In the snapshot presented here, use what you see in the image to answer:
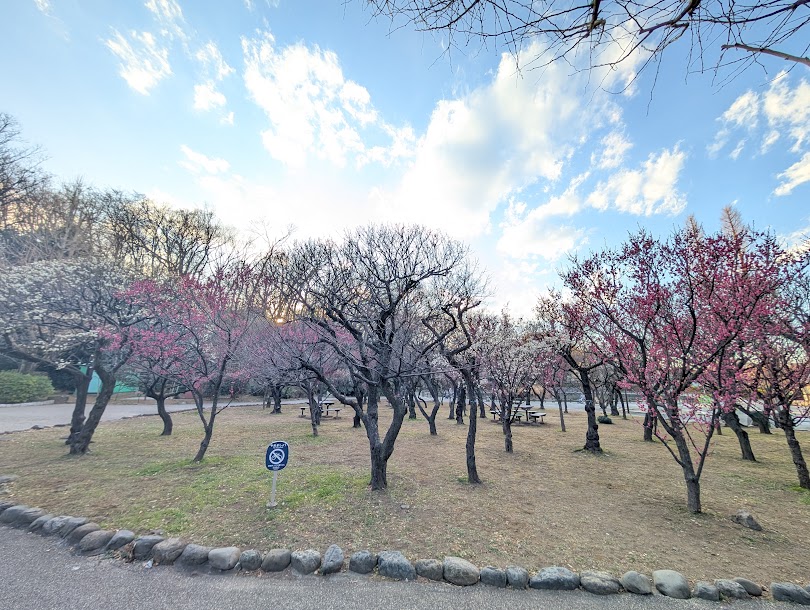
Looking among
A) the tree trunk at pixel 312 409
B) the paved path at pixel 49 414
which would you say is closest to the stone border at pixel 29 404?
the paved path at pixel 49 414

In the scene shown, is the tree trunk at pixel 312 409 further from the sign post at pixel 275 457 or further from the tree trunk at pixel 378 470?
the sign post at pixel 275 457

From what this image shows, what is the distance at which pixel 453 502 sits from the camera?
558 centimetres

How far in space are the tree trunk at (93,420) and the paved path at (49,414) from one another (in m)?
5.21

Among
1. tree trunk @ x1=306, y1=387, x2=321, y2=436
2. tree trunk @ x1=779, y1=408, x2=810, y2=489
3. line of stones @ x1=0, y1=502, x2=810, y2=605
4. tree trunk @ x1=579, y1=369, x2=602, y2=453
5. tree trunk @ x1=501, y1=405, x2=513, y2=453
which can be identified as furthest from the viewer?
tree trunk @ x1=306, y1=387, x2=321, y2=436

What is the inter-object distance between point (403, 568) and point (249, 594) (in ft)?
5.12

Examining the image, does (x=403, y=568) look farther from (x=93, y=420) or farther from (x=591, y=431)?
(x=93, y=420)

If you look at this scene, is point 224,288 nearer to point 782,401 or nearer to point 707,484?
point 707,484

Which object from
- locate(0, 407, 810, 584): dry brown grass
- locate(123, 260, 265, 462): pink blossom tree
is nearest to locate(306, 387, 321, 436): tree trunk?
locate(0, 407, 810, 584): dry brown grass

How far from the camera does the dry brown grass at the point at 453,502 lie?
13.2 feet

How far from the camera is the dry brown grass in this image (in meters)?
4.03

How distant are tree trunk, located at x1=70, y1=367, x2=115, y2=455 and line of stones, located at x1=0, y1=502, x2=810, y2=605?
541 cm

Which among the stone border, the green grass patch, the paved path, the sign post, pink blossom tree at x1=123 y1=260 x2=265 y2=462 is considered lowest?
the paved path

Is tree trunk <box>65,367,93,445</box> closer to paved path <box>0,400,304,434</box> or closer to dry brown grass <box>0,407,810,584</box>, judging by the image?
dry brown grass <box>0,407,810,584</box>

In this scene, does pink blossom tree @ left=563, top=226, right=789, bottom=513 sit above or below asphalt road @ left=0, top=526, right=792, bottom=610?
above
